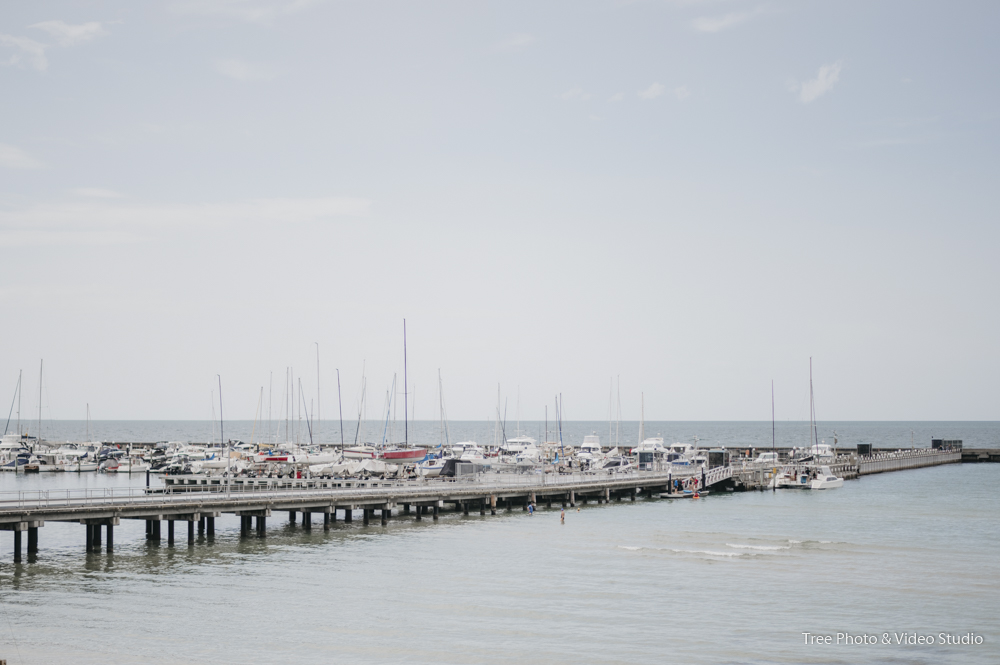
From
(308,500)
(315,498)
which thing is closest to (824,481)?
(315,498)

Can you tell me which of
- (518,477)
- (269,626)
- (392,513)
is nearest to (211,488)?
(392,513)

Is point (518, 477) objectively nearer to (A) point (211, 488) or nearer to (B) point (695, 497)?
(B) point (695, 497)

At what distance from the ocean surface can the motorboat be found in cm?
2667

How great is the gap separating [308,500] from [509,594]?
1866 centimetres

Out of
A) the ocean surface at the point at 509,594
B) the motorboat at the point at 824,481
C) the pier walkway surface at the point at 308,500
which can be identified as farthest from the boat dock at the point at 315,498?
the motorboat at the point at 824,481

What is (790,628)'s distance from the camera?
101ft

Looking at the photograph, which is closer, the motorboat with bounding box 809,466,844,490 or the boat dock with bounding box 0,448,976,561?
the boat dock with bounding box 0,448,976,561

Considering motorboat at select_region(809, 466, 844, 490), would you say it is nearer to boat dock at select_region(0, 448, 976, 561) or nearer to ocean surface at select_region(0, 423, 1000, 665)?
boat dock at select_region(0, 448, 976, 561)

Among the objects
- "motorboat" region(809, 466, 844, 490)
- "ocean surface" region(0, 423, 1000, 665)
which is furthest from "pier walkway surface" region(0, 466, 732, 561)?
"motorboat" region(809, 466, 844, 490)

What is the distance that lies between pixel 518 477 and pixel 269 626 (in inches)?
1538

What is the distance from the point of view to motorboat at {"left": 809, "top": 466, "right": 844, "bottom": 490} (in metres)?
84.8

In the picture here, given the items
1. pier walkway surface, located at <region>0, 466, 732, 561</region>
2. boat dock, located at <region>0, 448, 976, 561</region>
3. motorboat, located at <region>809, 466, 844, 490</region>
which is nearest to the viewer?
pier walkway surface, located at <region>0, 466, 732, 561</region>

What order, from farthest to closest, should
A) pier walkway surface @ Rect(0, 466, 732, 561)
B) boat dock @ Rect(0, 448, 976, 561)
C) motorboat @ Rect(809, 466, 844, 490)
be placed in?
motorboat @ Rect(809, 466, 844, 490) → boat dock @ Rect(0, 448, 976, 561) → pier walkway surface @ Rect(0, 466, 732, 561)

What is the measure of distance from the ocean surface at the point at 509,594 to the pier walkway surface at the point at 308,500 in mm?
1477
